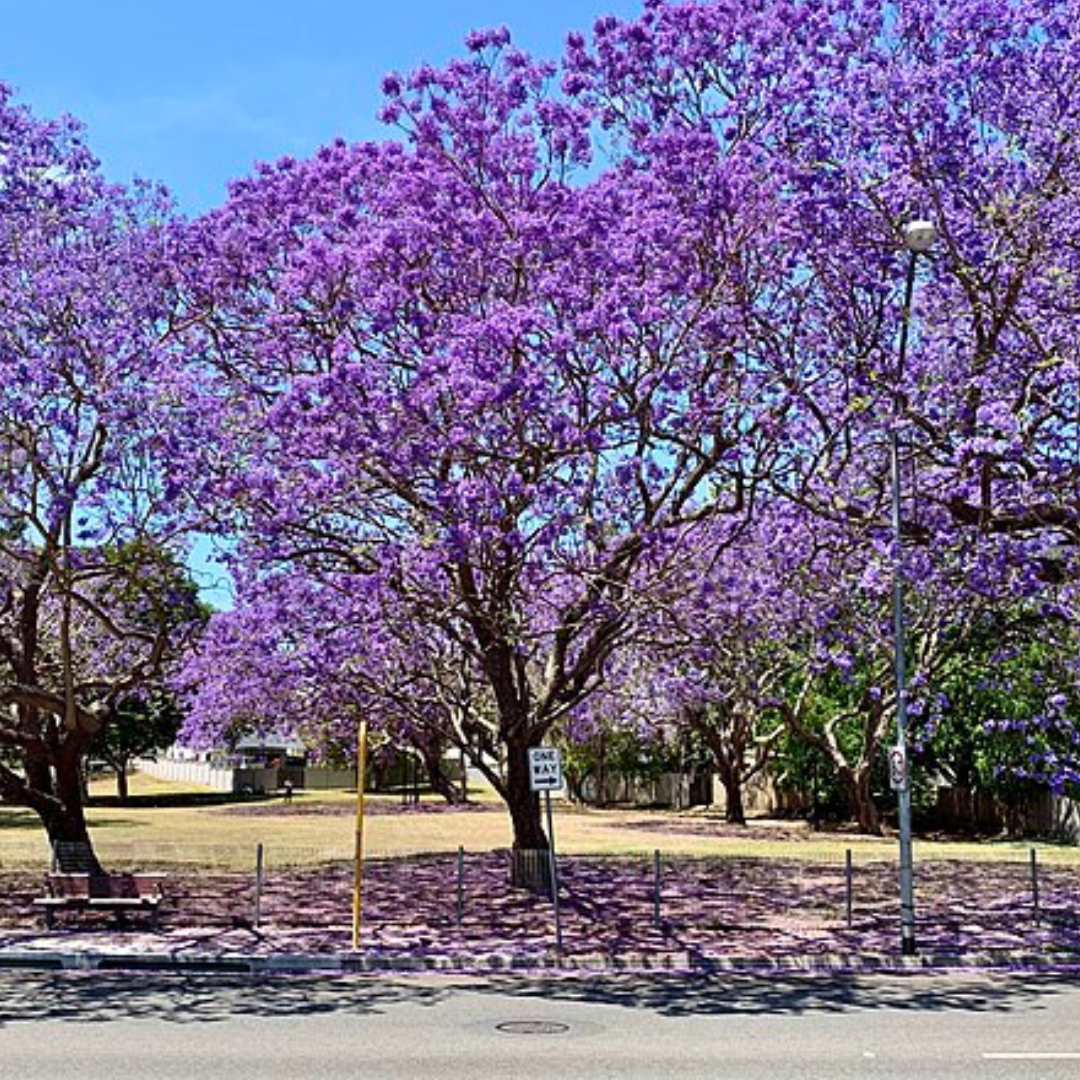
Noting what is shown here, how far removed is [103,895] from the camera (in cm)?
1859

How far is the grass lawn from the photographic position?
30531mm

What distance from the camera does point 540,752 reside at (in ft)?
54.7

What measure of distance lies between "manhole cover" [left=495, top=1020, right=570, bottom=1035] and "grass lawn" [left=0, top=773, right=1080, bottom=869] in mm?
16092

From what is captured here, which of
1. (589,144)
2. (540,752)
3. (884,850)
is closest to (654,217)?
(589,144)

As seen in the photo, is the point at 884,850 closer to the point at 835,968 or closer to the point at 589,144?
the point at 835,968

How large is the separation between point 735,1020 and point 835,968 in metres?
4.45

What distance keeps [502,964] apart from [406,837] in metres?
21.5

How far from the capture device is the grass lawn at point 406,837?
30531mm

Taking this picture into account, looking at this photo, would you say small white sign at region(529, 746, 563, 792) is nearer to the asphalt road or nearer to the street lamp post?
the asphalt road

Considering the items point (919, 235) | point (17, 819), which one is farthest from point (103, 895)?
point (17, 819)

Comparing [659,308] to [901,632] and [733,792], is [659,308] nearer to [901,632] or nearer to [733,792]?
[901,632]

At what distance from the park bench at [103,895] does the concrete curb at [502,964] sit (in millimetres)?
1524

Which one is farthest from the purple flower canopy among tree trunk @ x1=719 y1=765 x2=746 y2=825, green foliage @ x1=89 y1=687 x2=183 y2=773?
green foliage @ x1=89 y1=687 x2=183 y2=773

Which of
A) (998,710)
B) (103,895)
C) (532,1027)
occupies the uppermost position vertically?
(998,710)
